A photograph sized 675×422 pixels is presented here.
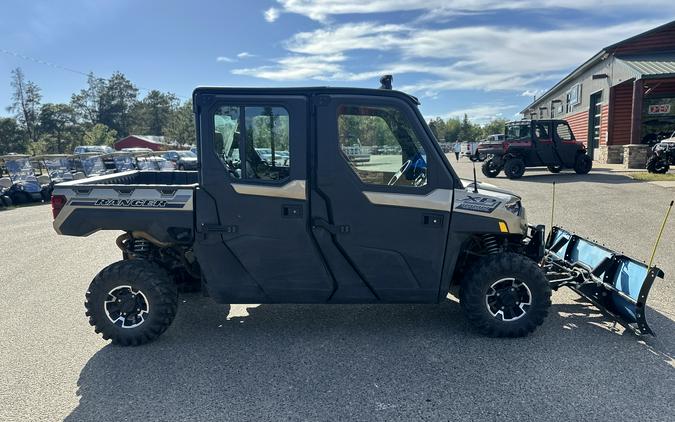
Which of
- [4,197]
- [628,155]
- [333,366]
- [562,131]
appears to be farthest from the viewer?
[628,155]

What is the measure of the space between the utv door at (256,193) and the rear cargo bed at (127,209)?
193 mm

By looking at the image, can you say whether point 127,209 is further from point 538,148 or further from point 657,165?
point 657,165

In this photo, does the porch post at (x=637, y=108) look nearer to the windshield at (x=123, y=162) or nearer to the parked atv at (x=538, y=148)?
the parked atv at (x=538, y=148)

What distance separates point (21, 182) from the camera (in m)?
15.5

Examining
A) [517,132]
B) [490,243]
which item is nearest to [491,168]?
[517,132]

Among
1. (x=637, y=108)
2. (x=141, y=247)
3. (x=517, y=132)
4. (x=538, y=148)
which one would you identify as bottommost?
(x=141, y=247)

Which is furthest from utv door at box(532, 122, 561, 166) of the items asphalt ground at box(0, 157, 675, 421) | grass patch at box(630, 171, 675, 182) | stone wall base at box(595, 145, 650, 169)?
asphalt ground at box(0, 157, 675, 421)

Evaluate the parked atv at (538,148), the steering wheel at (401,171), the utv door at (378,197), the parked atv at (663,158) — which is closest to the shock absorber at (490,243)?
the utv door at (378,197)

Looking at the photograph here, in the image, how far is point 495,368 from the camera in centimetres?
343

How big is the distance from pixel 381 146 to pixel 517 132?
16.1 m

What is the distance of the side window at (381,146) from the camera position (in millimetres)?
3732

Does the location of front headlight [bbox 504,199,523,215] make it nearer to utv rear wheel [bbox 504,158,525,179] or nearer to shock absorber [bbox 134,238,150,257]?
shock absorber [bbox 134,238,150,257]

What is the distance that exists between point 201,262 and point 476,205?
2.50 m

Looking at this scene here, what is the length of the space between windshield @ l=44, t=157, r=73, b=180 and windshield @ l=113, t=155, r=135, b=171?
2024mm
